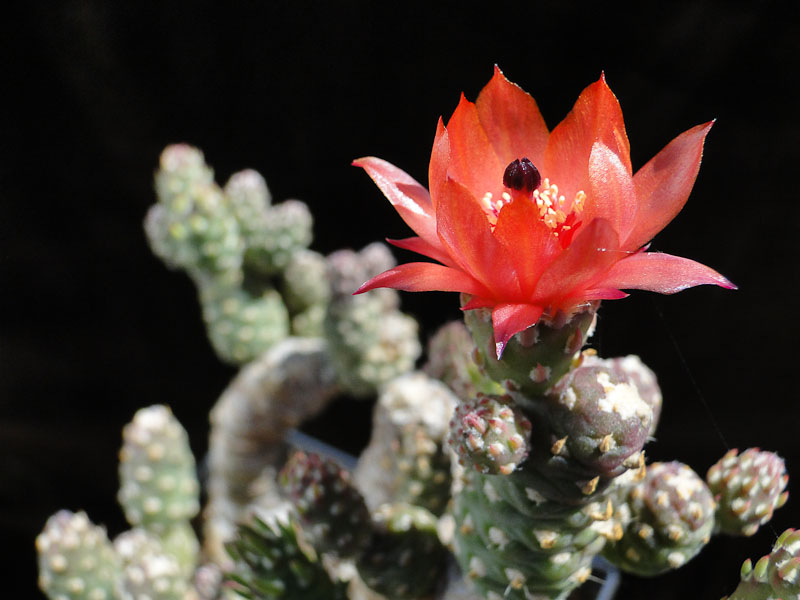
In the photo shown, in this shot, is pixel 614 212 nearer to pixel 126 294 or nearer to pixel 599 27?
pixel 599 27

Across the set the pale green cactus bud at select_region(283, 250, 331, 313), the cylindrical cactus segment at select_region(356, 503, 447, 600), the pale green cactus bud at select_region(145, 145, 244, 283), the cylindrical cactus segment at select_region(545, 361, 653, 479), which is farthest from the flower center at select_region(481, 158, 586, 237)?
the pale green cactus bud at select_region(283, 250, 331, 313)

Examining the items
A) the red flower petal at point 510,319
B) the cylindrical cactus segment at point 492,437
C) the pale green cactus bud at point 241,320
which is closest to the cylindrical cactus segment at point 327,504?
the cylindrical cactus segment at point 492,437

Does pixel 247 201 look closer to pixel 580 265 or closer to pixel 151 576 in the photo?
pixel 151 576

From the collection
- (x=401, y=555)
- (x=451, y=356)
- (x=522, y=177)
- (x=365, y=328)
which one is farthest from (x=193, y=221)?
(x=522, y=177)

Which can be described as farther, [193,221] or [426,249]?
[193,221]

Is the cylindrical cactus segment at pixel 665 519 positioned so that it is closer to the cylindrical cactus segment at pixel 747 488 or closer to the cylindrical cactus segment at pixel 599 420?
the cylindrical cactus segment at pixel 747 488

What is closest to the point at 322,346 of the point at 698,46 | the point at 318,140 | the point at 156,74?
the point at 318,140
